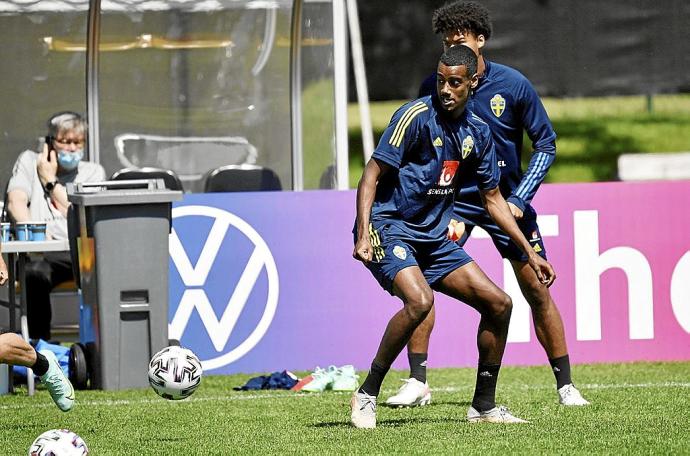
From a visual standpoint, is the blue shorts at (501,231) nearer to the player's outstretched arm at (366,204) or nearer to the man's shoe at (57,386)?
the player's outstretched arm at (366,204)

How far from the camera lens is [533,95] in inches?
336

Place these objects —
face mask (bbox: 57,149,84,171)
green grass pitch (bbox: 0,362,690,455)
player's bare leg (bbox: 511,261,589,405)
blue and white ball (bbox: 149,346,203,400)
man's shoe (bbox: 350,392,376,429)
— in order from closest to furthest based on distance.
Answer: green grass pitch (bbox: 0,362,690,455)
man's shoe (bbox: 350,392,376,429)
blue and white ball (bbox: 149,346,203,400)
player's bare leg (bbox: 511,261,589,405)
face mask (bbox: 57,149,84,171)

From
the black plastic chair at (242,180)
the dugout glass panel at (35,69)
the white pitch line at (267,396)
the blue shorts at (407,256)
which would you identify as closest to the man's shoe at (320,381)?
the white pitch line at (267,396)

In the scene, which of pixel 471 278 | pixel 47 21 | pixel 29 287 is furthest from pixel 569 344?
pixel 47 21

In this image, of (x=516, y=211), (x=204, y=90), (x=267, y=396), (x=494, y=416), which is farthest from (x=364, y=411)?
(x=204, y=90)

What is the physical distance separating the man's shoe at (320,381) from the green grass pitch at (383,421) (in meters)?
0.12

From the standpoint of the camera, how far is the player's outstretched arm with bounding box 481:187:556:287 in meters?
7.57

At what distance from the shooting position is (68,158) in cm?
1130

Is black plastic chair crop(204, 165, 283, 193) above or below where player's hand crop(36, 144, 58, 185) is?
below

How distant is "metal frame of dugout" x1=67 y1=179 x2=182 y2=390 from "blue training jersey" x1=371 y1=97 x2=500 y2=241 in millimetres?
3033

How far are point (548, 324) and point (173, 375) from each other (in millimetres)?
2353

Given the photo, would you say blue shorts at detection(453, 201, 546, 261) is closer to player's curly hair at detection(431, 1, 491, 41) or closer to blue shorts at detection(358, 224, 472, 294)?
blue shorts at detection(358, 224, 472, 294)

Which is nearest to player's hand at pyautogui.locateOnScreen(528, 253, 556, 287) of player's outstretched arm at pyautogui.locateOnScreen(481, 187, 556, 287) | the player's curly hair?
player's outstretched arm at pyautogui.locateOnScreen(481, 187, 556, 287)

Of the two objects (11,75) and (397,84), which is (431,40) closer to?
(397,84)
